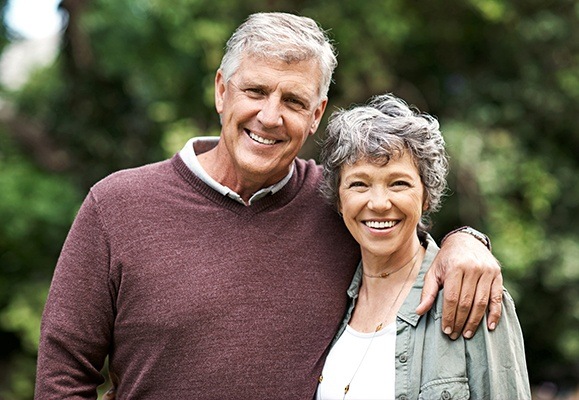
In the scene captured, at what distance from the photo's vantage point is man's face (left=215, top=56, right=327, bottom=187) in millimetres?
2264

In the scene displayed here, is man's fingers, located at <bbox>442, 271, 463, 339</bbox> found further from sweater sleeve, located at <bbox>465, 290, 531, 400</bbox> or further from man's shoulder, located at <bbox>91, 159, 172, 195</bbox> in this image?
man's shoulder, located at <bbox>91, 159, 172, 195</bbox>

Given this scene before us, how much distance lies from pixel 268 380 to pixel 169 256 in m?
0.44

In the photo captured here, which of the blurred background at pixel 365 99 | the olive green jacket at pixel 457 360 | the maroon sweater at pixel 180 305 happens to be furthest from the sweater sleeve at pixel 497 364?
the blurred background at pixel 365 99

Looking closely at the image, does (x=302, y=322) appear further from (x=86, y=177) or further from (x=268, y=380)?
(x=86, y=177)

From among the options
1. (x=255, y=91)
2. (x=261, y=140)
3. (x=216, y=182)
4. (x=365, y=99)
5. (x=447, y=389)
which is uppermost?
(x=365, y=99)

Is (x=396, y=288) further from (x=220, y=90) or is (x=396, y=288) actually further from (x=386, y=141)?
(x=220, y=90)

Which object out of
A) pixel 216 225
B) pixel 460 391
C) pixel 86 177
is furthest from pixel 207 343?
pixel 86 177

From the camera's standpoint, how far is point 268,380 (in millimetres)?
2217

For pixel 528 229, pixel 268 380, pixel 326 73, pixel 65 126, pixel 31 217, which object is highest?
pixel 65 126

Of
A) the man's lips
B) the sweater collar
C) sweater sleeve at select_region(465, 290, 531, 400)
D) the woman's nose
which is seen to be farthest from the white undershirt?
the man's lips

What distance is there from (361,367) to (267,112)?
0.75 meters

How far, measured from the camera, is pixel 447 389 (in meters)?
1.97

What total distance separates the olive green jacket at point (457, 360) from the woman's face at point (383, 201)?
0.20 m

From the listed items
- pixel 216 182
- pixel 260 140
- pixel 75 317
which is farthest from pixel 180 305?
pixel 260 140
